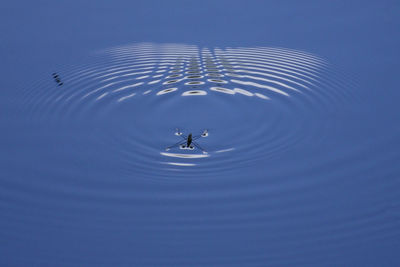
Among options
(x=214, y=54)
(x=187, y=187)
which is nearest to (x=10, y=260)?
(x=187, y=187)

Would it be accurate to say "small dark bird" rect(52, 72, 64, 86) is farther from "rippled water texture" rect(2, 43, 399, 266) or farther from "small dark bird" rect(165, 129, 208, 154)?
"small dark bird" rect(165, 129, 208, 154)

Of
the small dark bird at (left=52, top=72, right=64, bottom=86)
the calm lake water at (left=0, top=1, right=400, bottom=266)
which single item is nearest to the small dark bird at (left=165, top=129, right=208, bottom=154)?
the calm lake water at (left=0, top=1, right=400, bottom=266)

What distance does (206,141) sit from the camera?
2520 millimetres

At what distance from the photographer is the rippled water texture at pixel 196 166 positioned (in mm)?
1948

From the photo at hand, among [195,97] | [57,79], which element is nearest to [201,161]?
[195,97]

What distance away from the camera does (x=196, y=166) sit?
2.33 m

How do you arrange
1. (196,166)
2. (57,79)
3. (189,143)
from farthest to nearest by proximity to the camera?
(57,79)
(189,143)
(196,166)

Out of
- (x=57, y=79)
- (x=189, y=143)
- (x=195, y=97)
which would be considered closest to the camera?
(x=189, y=143)

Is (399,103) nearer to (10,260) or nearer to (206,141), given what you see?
(206,141)

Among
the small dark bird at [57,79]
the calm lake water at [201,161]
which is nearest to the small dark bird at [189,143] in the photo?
the calm lake water at [201,161]

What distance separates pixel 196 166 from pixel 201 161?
1.9 inches

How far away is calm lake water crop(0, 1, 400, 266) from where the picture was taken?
193 centimetres

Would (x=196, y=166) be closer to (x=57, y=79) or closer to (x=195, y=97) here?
(x=195, y=97)

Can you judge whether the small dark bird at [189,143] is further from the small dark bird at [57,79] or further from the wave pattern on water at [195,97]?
the small dark bird at [57,79]
